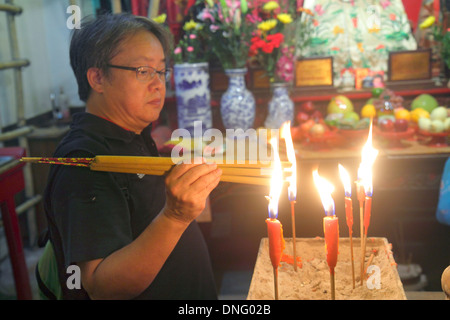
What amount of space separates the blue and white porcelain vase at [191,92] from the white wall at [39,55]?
1434 millimetres

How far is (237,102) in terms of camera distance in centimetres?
345

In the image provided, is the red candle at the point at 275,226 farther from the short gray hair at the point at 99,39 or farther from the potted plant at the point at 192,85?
the potted plant at the point at 192,85

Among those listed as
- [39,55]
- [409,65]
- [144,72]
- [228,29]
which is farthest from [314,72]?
[144,72]

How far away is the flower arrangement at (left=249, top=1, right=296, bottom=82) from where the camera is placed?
329 cm

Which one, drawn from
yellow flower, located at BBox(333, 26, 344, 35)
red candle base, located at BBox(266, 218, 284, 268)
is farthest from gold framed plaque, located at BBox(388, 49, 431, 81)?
red candle base, located at BBox(266, 218, 284, 268)

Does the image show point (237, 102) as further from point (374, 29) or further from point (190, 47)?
point (374, 29)

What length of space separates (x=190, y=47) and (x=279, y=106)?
749mm

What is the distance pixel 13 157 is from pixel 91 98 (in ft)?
3.51

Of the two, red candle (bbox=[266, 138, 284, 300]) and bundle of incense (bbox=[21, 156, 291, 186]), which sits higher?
bundle of incense (bbox=[21, 156, 291, 186])

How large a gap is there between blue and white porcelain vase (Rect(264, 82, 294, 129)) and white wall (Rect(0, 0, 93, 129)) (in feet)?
6.78

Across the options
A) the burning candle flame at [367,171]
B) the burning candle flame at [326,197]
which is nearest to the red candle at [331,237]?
the burning candle flame at [326,197]

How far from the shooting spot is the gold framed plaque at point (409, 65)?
12.1 feet

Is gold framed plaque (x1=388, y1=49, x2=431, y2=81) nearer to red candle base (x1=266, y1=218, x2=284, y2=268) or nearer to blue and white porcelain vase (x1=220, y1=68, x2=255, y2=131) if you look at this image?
blue and white porcelain vase (x1=220, y1=68, x2=255, y2=131)
